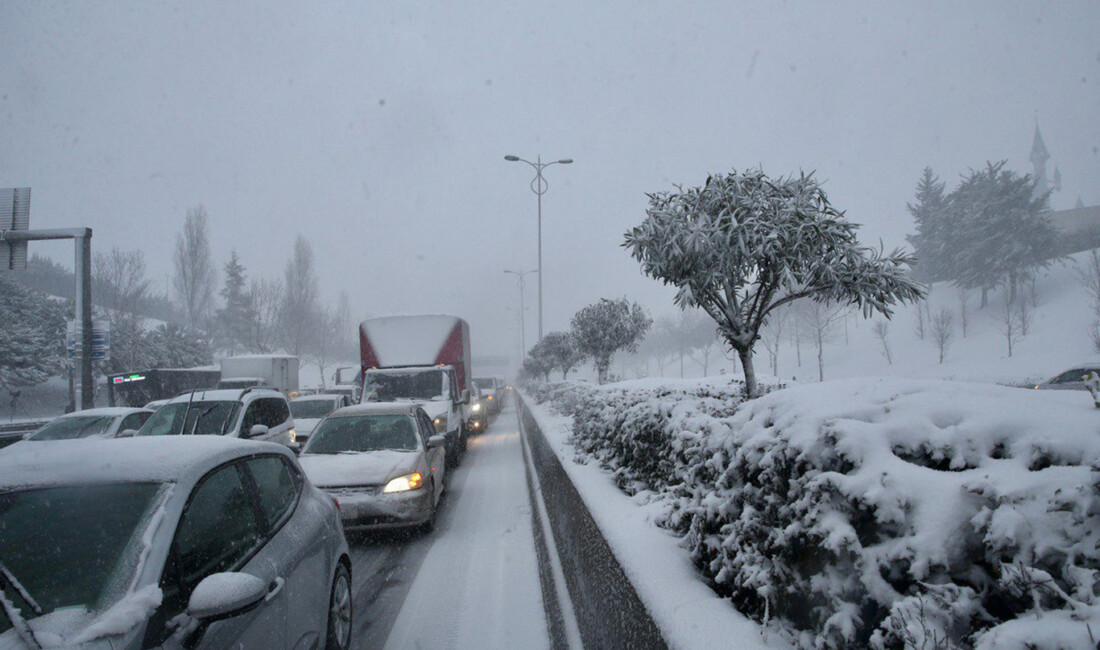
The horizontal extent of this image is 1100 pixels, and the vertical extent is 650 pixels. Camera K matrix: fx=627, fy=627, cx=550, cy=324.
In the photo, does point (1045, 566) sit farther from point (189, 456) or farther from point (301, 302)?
point (301, 302)

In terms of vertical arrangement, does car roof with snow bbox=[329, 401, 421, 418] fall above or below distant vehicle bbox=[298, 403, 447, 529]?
above

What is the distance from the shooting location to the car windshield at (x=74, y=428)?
40.1ft

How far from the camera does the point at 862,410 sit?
2.79 meters

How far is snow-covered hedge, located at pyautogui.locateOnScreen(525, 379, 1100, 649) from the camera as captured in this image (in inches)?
71.5

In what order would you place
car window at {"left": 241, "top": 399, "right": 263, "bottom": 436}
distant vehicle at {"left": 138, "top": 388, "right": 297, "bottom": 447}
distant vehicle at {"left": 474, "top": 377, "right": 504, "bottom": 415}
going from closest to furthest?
distant vehicle at {"left": 138, "top": 388, "right": 297, "bottom": 447}, car window at {"left": 241, "top": 399, "right": 263, "bottom": 436}, distant vehicle at {"left": 474, "top": 377, "right": 504, "bottom": 415}

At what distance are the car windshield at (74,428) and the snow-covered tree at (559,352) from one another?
901 inches

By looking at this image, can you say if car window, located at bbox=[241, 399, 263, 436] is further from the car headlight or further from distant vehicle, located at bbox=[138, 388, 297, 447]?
the car headlight

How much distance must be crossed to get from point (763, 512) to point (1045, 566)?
1.13 meters

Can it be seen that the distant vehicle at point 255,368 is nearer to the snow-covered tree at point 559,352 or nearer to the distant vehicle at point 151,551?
the snow-covered tree at point 559,352

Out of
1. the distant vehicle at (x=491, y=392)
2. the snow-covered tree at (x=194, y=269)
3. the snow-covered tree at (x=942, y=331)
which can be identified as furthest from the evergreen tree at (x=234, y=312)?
the snow-covered tree at (x=942, y=331)

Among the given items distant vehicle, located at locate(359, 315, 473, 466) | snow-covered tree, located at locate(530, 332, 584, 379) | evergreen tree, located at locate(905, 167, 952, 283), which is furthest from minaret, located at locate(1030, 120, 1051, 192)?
distant vehicle, located at locate(359, 315, 473, 466)

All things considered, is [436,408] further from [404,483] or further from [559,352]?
[559,352]

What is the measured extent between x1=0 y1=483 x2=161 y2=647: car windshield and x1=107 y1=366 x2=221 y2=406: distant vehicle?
2977 centimetres

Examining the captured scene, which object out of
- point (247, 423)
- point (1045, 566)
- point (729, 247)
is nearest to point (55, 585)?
point (1045, 566)
